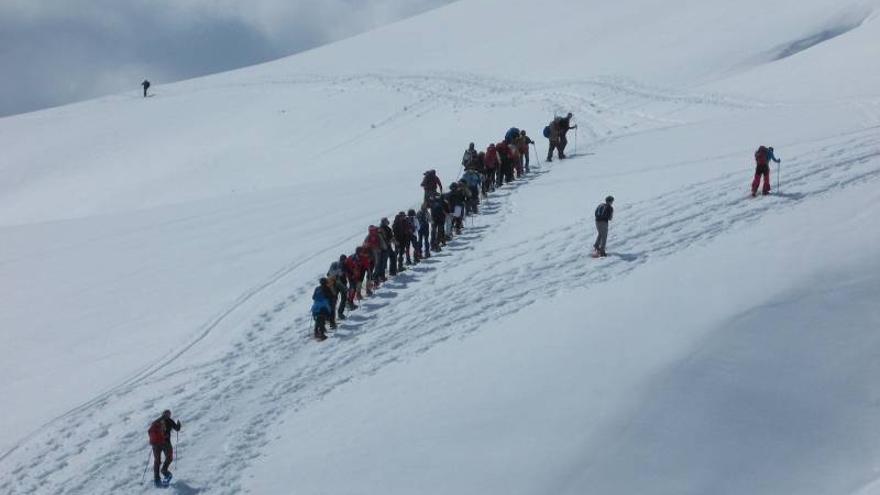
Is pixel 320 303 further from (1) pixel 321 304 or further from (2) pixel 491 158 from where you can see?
(2) pixel 491 158

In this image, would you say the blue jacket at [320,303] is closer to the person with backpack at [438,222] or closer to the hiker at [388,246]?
the hiker at [388,246]

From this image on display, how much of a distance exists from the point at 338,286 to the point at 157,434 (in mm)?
4811

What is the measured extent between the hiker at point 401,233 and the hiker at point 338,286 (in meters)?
1.61

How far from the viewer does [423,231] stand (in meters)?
20.2

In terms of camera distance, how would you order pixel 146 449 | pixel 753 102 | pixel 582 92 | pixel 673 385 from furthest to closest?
1. pixel 582 92
2. pixel 753 102
3. pixel 146 449
4. pixel 673 385

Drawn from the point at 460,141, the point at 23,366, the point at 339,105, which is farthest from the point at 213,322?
the point at 339,105

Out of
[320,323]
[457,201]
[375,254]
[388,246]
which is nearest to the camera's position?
[320,323]

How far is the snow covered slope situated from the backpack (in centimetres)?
71

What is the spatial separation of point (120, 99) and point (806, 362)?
4651 cm

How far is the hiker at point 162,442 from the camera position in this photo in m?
13.8

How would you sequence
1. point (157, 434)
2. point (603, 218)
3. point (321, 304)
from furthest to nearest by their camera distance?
point (603, 218) → point (321, 304) → point (157, 434)

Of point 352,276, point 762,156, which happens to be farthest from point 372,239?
point 762,156

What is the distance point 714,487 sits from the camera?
12469mm

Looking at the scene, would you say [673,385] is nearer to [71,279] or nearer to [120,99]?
[71,279]
